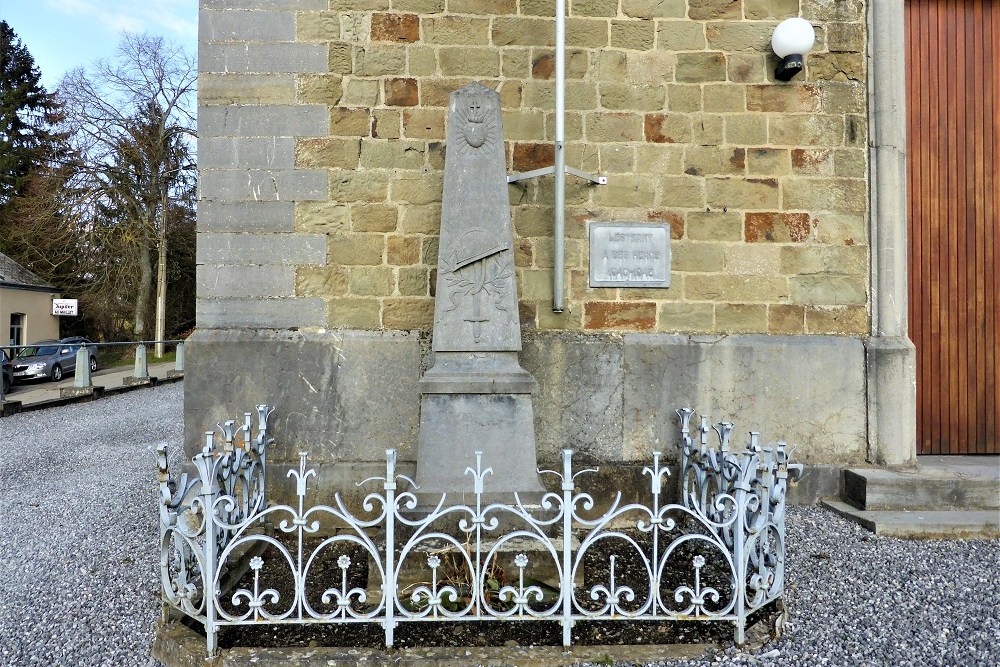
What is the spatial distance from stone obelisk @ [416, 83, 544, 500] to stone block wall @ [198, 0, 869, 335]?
1014mm

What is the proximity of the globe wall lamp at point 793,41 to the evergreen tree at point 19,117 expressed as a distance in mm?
28446

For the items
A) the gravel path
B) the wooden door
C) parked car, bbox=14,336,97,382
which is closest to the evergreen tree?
parked car, bbox=14,336,97,382

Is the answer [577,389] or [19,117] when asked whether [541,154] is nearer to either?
[577,389]

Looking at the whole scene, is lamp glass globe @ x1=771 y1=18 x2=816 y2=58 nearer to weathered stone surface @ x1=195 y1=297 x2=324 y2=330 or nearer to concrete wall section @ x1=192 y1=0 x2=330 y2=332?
concrete wall section @ x1=192 y1=0 x2=330 y2=332

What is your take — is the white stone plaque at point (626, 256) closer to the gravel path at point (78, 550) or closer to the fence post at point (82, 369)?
the gravel path at point (78, 550)

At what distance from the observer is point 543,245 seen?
4.61m

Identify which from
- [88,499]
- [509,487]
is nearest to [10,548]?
[88,499]

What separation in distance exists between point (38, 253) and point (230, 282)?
74.2 feet

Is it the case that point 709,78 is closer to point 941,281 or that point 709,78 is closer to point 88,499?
point 941,281

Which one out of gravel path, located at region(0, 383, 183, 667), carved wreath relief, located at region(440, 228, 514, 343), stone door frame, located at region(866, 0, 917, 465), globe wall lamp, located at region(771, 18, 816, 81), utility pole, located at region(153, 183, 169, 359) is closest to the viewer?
gravel path, located at region(0, 383, 183, 667)

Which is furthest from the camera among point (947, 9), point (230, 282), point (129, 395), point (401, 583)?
point (129, 395)

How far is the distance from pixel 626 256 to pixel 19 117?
33232 millimetres

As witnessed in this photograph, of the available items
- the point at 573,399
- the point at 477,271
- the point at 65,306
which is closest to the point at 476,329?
the point at 477,271

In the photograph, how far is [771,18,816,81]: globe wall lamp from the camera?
4477 millimetres
